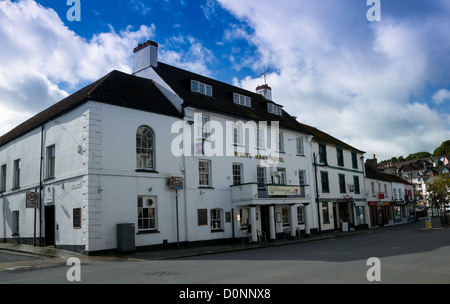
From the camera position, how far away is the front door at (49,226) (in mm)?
20828

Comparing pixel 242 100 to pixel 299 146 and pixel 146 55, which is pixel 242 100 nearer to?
pixel 299 146

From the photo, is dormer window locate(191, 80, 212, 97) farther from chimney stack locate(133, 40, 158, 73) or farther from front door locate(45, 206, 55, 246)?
front door locate(45, 206, 55, 246)

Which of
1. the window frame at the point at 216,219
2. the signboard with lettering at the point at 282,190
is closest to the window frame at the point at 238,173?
the signboard with lettering at the point at 282,190

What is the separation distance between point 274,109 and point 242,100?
393 cm

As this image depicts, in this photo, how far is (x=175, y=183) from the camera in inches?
816

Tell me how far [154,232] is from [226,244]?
18.2ft

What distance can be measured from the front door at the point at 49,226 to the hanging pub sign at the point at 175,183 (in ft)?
22.5

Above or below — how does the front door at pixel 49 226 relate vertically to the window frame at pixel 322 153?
below

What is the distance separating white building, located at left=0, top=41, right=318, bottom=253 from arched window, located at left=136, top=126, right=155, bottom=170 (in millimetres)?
57

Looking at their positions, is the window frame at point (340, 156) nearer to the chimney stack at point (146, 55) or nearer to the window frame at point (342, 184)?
the window frame at point (342, 184)

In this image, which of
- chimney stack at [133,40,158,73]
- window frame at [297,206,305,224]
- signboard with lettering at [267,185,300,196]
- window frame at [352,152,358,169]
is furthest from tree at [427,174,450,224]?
chimney stack at [133,40,158,73]

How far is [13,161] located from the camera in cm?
2558
